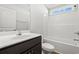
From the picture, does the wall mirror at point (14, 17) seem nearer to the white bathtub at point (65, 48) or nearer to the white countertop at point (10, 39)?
the white countertop at point (10, 39)

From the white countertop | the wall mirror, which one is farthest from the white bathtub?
the white countertop

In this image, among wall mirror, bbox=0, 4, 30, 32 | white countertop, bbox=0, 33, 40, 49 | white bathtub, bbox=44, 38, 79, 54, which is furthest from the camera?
white bathtub, bbox=44, 38, 79, 54

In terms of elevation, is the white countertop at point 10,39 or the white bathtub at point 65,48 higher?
the white countertop at point 10,39

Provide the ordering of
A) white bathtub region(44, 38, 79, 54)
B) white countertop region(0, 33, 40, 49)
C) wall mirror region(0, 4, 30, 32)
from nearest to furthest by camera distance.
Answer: white countertop region(0, 33, 40, 49) < wall mirror region(0, 4, 30, 32) < white bathtub region(44, 38, 79, 54)

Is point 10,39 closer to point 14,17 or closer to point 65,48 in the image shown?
point 14,17

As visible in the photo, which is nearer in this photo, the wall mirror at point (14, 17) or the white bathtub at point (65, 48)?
the wall mirror at point (14, 17)

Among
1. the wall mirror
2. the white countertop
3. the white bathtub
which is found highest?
the wall mirror

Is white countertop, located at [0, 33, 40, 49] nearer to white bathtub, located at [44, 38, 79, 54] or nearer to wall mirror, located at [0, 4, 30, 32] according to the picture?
wall mirror, located at [0, 4, 30, 32]

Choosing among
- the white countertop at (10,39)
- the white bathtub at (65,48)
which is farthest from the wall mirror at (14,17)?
the white bathtub at (65,48)

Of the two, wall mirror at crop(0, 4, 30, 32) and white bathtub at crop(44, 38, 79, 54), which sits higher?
wall mirror at crop(0, 4, 30, 32)

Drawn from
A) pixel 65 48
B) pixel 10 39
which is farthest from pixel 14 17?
pixel 65 48

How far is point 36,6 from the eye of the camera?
9.17 ft
